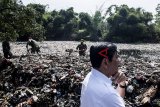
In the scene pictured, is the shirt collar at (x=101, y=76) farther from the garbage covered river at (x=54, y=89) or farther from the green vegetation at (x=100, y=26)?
the green vegetation at (x=100, y=26)

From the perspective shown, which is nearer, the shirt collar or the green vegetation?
the shirt collar

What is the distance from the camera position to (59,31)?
6638 cm

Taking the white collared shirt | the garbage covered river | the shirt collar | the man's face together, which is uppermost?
the man's face

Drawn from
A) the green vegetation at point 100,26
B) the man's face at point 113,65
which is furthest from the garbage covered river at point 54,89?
the green vegetation at point 100,26

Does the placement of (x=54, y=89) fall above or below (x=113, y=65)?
below

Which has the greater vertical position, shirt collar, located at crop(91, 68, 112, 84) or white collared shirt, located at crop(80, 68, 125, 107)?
shirt collar, located at crop(91, 68, 112, 84)

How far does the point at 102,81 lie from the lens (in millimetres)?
2807

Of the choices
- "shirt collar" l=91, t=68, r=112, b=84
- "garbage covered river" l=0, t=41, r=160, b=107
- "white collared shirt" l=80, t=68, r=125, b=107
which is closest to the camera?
"white collared shirt" l=80, t=68, r=125, b=107

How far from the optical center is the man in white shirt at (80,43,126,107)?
2.71 meters

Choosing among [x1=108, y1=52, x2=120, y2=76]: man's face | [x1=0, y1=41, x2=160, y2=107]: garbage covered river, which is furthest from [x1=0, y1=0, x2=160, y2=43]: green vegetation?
[x1=108, y1=52, x2=120, y2=76]: man's face

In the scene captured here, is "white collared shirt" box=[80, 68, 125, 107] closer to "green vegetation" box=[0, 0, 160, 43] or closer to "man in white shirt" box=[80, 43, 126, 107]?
"man in white shirt" box=[80, 43, 126, 107]

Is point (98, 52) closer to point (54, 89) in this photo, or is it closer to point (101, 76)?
point (101, 76)

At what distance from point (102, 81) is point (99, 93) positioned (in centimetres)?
12

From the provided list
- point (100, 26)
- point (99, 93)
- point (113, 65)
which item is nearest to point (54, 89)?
point (113, 65)
